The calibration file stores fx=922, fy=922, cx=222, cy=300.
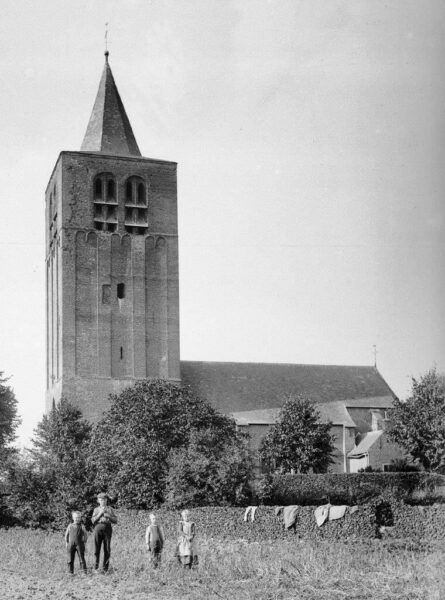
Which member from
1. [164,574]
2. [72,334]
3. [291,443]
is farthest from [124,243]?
[164,574]

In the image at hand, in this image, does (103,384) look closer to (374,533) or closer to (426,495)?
(426,495)

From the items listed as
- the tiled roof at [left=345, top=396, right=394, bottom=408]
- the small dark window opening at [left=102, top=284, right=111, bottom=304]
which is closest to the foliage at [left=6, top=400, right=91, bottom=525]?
the small dark window opening at [left=102, top=284, right=111, bottom=304]

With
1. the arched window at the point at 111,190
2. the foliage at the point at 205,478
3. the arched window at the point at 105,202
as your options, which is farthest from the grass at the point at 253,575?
the arched window at the point at 111,190

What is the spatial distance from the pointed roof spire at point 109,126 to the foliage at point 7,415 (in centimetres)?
1609

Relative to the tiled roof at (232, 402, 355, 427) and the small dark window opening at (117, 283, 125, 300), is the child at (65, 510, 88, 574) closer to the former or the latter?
the small dark window opening at (117, 283, 125, 300)

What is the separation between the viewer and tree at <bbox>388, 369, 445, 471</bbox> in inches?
1930

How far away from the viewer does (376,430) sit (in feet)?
198

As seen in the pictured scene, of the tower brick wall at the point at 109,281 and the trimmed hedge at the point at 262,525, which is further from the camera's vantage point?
the tower brick wall at the point at 109,281

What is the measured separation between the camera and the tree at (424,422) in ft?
161

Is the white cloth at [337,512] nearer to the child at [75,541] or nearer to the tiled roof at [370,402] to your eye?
the child at [75,541]

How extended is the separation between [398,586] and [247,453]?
21408 mm

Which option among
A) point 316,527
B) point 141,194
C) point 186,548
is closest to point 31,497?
point 316,527

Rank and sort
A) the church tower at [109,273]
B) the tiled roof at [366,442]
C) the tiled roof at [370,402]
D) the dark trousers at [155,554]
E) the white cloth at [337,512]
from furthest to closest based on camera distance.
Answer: the tiled roof at [370,402] → the tiled roof at [366,442] → the church tower at [109,273] → the white cloth at [337,512] → the dark trousers at [155,554]

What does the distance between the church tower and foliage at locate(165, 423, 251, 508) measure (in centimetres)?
1967
